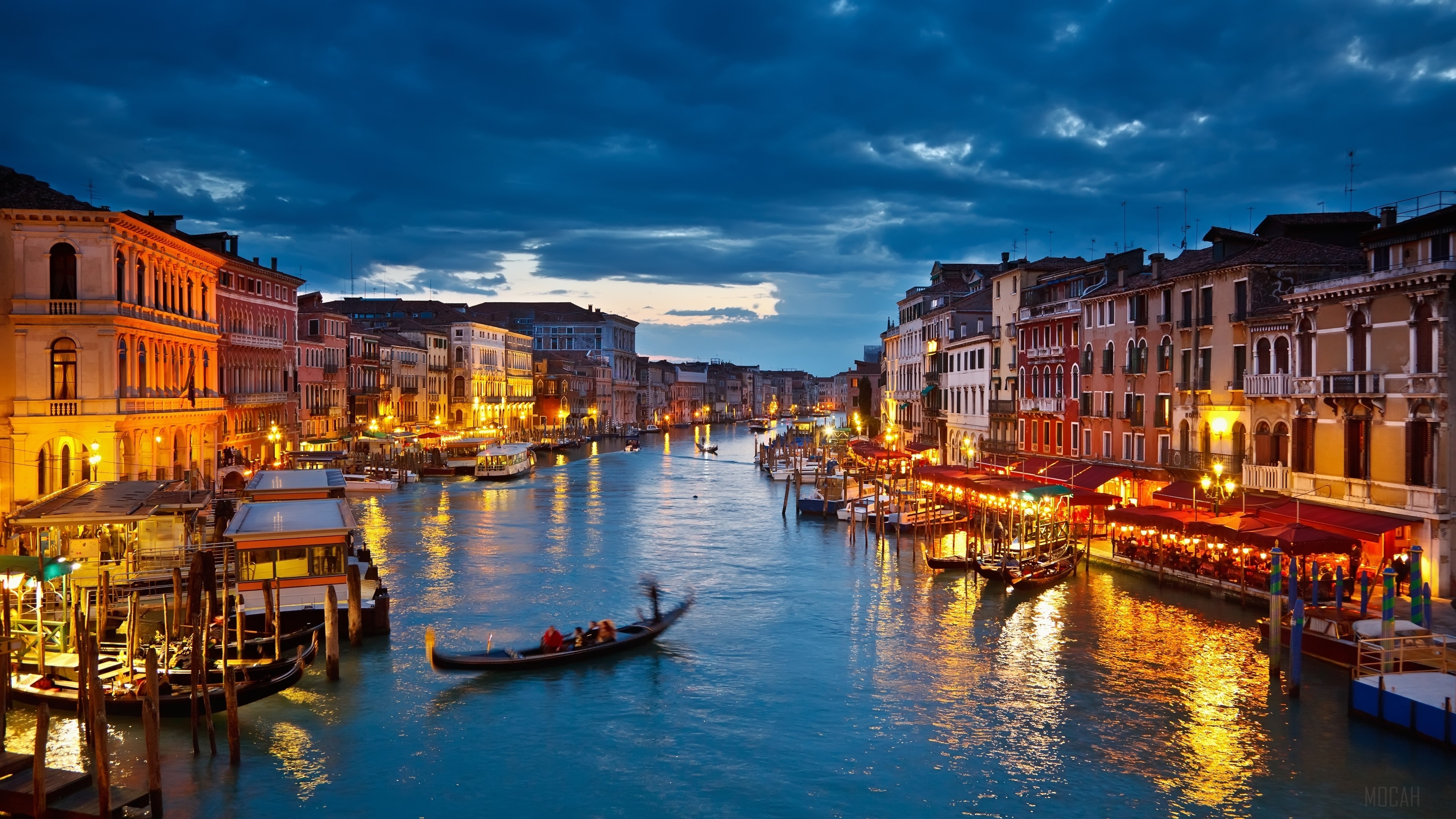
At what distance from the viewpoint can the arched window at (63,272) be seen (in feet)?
89.7

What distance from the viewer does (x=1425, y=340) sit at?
19.4 m

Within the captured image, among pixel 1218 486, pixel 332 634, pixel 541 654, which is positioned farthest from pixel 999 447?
pixel 332 634

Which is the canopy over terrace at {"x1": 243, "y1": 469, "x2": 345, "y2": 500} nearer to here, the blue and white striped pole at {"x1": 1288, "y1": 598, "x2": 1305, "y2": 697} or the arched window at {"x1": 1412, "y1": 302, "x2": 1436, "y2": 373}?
the blue and white striped pole at {"x1": 1288, "y1": 598, "x2": 1305, "y2": 697}

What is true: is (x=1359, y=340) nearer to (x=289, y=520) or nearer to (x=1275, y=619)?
(x=1275, y=619)

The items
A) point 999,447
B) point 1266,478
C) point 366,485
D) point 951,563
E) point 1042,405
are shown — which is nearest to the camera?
point 1266,478

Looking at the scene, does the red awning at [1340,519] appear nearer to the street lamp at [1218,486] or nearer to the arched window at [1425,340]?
the street lamp at [1218,486]

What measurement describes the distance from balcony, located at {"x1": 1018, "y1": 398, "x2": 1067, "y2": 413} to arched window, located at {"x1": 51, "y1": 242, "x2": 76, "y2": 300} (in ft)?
98.6

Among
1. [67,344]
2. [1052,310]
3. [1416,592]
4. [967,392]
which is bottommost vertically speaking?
[1416,592]

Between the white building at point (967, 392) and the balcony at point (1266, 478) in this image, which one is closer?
the balcony at point (1266, 478)

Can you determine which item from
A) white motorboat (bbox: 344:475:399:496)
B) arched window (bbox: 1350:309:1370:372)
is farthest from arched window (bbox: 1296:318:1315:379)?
white motorboat (bbox: 344:475:399:496)

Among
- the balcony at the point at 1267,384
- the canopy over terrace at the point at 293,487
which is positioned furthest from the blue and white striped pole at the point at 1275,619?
the canopy over terrace at the point at 293,487

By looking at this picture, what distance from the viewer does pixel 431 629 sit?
21.3 metres

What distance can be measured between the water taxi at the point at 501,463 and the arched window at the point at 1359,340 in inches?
1762

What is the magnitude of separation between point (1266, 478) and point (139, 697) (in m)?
22.8
